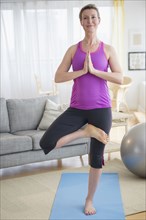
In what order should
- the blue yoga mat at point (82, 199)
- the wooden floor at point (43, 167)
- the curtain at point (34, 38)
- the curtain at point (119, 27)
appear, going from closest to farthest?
the blue yoga mat at point (82, 199) → the wooden floor at point (43, 167) → the curtain at point (34, 38) → the curtain at point (119, 27)

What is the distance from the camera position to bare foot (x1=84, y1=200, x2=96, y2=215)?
9.50 ft

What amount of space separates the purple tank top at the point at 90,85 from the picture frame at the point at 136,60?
20.8 ft

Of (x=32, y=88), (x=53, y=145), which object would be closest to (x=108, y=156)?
(x=53, y=145)

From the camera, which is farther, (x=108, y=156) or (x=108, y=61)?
(x=108, y=156)

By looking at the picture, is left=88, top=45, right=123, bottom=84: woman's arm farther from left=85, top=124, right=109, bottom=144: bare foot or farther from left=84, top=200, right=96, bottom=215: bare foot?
left=84, top=200, right=96, bottom=215: bare foot

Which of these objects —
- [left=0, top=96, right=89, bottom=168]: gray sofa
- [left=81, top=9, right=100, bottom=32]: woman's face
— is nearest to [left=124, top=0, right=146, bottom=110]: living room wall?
[left=0, top=96, right=89, bottom=168]: gray sofa

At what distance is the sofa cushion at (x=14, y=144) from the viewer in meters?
3.80

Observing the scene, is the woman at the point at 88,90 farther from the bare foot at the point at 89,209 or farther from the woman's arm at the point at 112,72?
the bare foot at the point at 89,209

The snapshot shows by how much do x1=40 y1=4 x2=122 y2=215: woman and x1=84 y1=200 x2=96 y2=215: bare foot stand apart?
0.67 meters

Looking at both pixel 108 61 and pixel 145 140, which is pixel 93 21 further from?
pixel 145 140

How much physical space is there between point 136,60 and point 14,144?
220 inches

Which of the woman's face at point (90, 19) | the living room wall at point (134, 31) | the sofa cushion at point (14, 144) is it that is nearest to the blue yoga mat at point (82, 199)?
the sofa cushion at point (14, 144)

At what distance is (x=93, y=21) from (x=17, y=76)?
6.15 meters

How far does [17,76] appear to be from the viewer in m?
8.36
